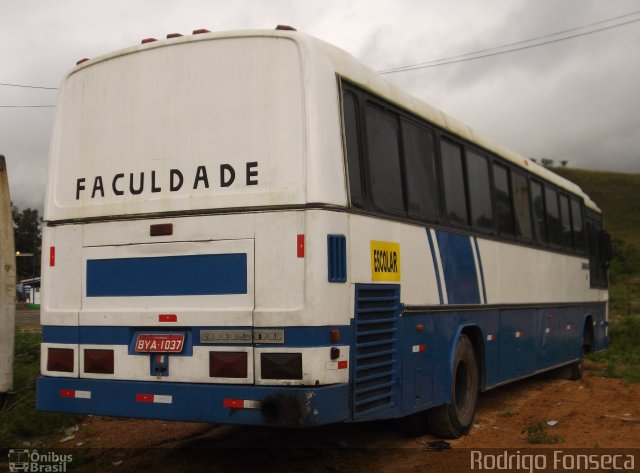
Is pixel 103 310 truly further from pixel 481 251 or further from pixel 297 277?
pixel 481 251

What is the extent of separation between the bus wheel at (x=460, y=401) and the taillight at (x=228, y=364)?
9.40 ft

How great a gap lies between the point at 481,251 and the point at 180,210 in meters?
4.03

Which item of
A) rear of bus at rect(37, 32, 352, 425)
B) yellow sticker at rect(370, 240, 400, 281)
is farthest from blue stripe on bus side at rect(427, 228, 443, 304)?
rear of bus at rect(37, 32, 352, 425)

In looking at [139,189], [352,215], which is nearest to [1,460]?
[139,189]

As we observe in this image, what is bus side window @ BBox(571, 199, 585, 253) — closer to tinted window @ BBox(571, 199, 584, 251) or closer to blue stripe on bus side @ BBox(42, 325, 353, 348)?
tinted window @ BBox(571, 199, 584, 251)

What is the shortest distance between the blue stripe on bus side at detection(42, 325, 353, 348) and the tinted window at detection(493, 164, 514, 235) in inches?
175

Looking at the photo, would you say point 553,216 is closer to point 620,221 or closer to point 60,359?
point 60,359

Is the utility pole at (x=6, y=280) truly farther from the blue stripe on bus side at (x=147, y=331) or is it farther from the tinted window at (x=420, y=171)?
the tinted window at (x=420, y=171)

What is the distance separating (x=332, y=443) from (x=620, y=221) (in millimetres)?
78977

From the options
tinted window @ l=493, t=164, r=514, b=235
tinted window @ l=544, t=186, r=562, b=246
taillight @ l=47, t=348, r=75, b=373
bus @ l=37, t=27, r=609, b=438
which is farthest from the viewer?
tinted window @ l=544, t=186, r=562, b=246

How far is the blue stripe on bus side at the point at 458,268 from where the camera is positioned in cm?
790

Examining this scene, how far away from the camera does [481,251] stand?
8906mm

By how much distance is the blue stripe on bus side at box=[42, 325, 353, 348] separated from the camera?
558cm

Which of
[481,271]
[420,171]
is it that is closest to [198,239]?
[420,171]
